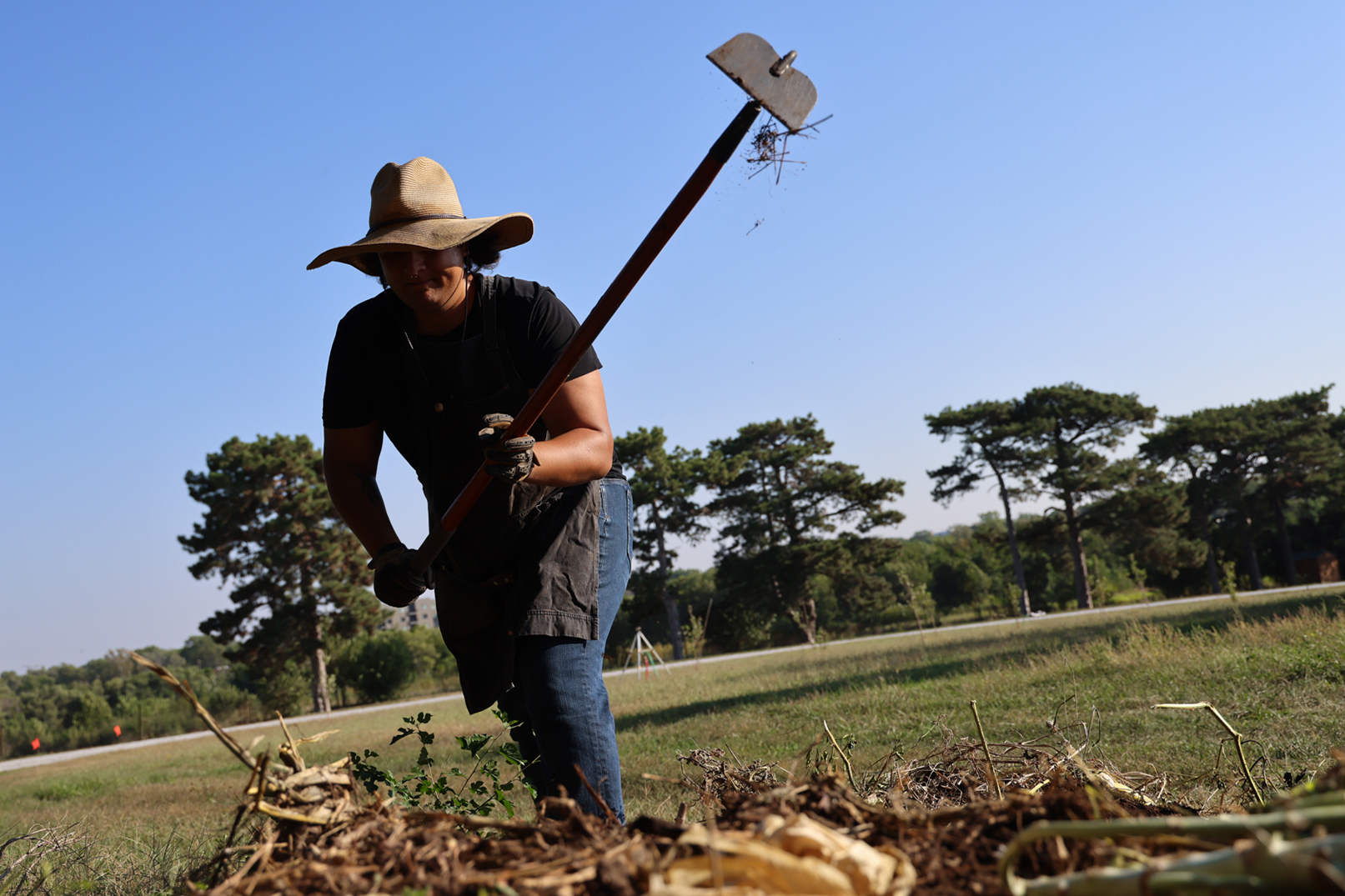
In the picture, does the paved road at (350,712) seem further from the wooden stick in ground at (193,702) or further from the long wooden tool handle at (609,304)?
the wooden stick in ground at (193,702)

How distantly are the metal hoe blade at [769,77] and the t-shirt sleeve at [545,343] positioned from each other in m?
0.93

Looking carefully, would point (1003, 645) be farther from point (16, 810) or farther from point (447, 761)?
point (16, 810)

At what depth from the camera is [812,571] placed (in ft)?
143

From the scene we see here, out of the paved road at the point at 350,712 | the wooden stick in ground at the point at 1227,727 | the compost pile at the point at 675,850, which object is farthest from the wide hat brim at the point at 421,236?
the paved road at the point at 350,712

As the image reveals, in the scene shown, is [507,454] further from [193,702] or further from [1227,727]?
[1227,727]

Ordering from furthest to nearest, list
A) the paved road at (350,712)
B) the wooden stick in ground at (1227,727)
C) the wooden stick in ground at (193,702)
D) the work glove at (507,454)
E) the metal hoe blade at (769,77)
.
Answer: the paved road at (350,712) → the work glove at (507,454) → the metal hoe blade at (769,77) → the wooden stick in ground at (1227,727) → the wooden stick in ground at (193,702)

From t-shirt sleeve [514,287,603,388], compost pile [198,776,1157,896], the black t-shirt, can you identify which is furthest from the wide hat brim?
compost pile [198,776,1157,896]

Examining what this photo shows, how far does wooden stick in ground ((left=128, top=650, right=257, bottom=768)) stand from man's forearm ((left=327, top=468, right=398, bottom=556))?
4.94ft

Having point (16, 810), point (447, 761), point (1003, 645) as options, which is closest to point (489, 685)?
point (447, 761)

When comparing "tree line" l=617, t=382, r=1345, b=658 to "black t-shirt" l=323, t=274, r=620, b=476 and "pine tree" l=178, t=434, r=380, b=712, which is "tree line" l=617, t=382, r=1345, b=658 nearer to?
"pine tree" l=178, t=434, r=380, b=712

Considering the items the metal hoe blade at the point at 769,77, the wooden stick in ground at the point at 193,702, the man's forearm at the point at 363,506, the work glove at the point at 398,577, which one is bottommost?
the wooden stick in ground at the point at 193,702

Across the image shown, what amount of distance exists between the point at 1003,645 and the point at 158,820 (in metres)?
12.1

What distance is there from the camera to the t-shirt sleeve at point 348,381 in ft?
8.98

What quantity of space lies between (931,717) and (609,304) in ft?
17.1
